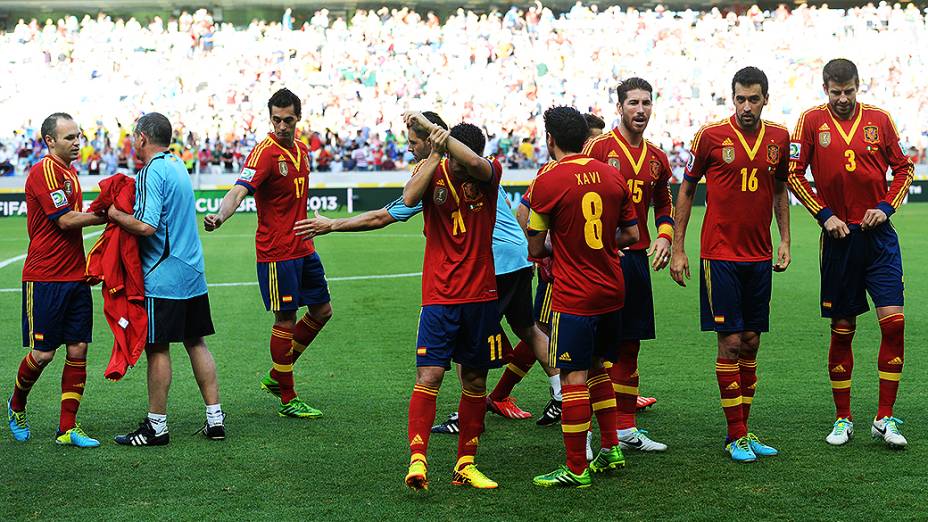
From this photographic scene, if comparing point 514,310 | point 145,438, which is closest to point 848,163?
point 514,310

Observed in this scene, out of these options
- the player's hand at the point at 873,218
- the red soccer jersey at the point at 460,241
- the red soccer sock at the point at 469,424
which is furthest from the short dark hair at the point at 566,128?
the player's hand at the point at 873,218

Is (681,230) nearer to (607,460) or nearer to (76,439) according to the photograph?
(607,460)

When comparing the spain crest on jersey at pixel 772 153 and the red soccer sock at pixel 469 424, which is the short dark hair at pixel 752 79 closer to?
the spain crest on jersey at pixel 772 153

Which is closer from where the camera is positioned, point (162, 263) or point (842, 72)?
point (842, 72)

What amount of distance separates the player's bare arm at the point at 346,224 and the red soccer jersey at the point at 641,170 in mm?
1595

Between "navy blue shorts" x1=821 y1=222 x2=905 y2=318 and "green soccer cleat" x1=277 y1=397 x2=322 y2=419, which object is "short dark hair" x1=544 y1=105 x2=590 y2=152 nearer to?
"navy blue shorts" x1=821 y1=222 x2=905 y2=318

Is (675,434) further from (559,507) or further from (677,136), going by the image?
(677,136)

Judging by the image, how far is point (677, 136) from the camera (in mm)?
38750

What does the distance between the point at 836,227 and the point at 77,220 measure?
447 centimetres

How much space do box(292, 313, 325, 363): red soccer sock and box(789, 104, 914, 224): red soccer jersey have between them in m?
3.53

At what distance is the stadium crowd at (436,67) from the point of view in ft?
130

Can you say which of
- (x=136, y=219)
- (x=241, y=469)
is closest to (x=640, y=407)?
(x=241, y=469)

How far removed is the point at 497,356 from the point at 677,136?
1341 inches

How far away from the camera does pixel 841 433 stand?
645 cm
